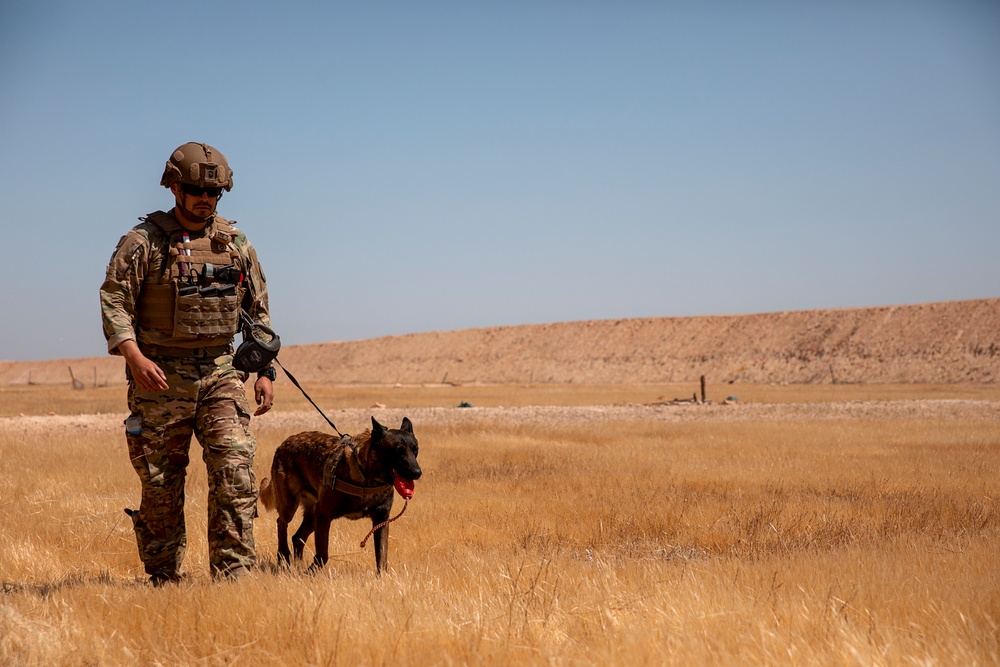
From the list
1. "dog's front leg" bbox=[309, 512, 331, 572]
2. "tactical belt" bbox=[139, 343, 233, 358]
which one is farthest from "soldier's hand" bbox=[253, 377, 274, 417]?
"dog's front leg" bbox=[309, 512, 331, 572]

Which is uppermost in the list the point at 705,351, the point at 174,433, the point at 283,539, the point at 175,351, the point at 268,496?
the point at 175,351

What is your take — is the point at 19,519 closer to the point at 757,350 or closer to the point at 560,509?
the point at 560,509

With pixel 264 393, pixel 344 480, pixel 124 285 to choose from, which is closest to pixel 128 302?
pixel 124 285

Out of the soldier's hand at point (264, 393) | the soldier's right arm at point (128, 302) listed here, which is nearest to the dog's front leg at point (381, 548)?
the soldier's hand at point (264, 393)

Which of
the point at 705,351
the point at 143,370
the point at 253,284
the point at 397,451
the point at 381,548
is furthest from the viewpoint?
the point at 705,351

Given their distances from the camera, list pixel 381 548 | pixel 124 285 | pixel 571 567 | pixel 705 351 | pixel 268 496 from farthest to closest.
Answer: pixel 705 351
pixel 268 496
pixel 381 548
pixel 571 567
pixel 124 285

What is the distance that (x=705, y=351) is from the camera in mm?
80500

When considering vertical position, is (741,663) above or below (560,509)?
above

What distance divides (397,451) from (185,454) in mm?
1396

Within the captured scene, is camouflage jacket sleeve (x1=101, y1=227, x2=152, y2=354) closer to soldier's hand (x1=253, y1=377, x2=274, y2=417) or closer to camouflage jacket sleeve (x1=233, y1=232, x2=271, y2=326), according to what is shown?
camouflage jacket sleeve (x1=233, y1=232, x2=271, y2=326)

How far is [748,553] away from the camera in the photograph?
639 centimetres

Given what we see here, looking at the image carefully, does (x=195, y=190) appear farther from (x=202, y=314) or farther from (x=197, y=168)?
(x=202, y=314)

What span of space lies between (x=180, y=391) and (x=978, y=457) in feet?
40.2

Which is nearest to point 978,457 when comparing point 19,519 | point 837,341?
point 19,519
